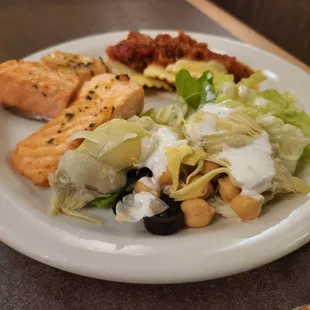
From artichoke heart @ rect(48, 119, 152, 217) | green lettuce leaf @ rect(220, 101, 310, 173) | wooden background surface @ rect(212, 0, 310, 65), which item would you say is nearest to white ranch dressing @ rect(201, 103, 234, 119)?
green lettuce leaf @ rect(220, 101, 310, 173)

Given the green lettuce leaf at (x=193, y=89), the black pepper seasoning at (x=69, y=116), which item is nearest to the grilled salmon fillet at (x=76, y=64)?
the black pepper seasoning at (x=69, y=116)

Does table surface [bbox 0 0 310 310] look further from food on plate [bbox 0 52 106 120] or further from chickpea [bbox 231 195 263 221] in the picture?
food on plate [bbox 0 52 106 120]

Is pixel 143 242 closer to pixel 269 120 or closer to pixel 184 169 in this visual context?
pixel 184 169

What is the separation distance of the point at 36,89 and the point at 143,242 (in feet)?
3.25

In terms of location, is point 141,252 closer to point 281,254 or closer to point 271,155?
point 281,254

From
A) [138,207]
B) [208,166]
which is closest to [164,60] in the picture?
[208,166]

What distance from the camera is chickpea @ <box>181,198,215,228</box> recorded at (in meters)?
1.44

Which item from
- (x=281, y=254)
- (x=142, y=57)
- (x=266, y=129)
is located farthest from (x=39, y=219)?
(x=142, y=57)

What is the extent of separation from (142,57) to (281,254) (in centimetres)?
138

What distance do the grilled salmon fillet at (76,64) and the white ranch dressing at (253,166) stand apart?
92 cm

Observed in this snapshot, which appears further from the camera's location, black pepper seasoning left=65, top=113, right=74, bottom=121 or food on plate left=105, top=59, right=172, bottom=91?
food on plate left=105, top=59, right=172, bottom=91

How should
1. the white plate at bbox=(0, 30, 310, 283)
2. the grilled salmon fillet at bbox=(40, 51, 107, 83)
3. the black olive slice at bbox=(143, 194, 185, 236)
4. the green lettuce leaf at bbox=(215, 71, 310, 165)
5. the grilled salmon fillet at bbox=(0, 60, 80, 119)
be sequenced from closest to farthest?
the white plate at bbox=(0, 30, 310, 283)
the black olive slice at bbox=(143, 194, 185, 236)
the green lettuce leaf at bbox=(215, 71, 310, 165)
the grilled salmon fillet at bbox=(0, 60, 80, 119)
the grilled salmon fillet at bbox=(40, 51, 107, 83)

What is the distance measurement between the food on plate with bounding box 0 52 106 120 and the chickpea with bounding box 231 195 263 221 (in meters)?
0.96

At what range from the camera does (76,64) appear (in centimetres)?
221
